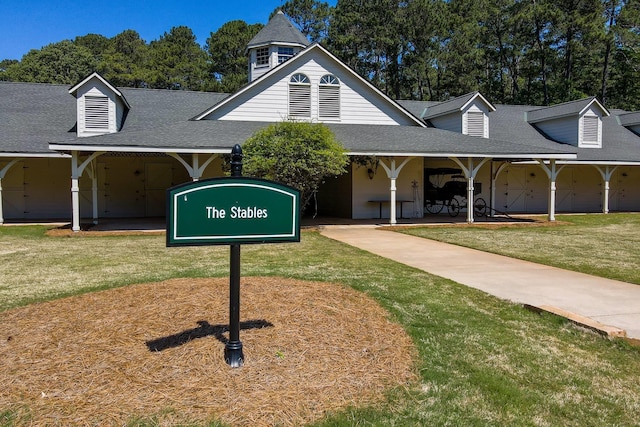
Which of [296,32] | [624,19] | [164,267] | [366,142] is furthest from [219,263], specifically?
[624,19]

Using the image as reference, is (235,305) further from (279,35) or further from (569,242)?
(279,35)

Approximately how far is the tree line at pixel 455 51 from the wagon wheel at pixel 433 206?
1986cm

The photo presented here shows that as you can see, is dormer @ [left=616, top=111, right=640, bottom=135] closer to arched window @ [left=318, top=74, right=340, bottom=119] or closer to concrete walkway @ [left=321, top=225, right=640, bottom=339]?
arched window @ [left=318, top=74, right=340, bottom=119]

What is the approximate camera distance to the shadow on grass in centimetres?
407

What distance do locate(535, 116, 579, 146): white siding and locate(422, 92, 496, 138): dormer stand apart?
518 cm

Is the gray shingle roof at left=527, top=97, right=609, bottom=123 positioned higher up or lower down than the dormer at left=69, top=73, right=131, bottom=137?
higher up

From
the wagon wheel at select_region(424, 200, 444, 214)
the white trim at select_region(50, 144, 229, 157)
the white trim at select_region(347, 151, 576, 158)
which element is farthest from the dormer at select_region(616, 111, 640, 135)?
the white trim at select_region(50, 144, 229, 157)

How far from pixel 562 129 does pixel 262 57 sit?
51.3 feet

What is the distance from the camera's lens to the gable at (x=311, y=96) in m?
17.9

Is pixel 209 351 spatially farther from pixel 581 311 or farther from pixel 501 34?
pixel 501 34

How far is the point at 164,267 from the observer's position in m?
8.36

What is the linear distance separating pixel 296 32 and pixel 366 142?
10.8 metres

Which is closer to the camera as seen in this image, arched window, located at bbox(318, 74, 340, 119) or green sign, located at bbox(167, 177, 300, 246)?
green sign, located at bbox(167, 177, 300, 246)

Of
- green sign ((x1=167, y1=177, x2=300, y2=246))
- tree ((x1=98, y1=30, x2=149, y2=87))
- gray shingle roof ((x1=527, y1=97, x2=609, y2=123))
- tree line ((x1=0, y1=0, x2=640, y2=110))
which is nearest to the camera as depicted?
green sign ((x1=167, y1=177, x2=300, y2=246))
